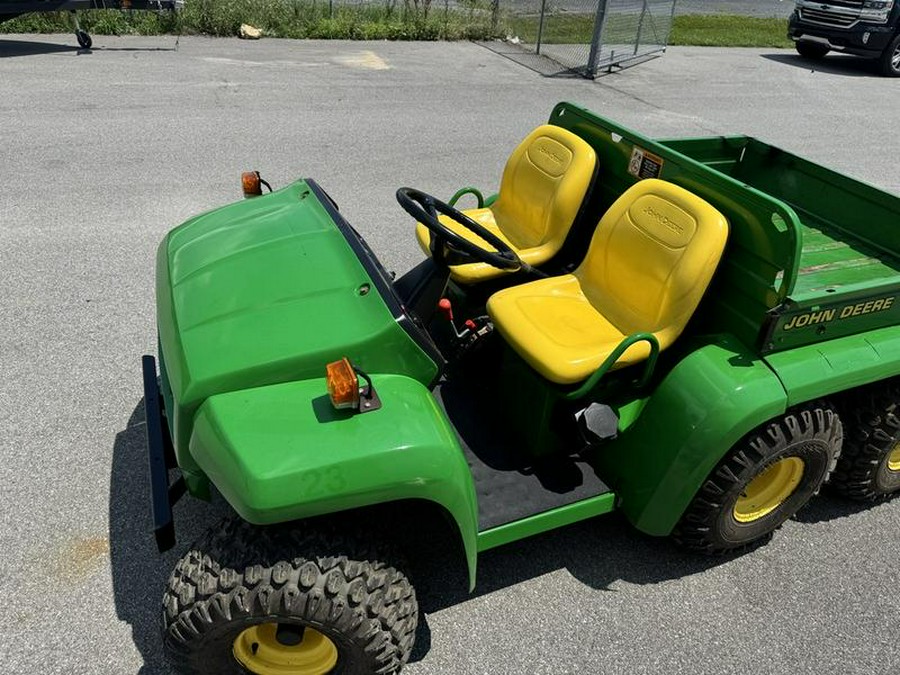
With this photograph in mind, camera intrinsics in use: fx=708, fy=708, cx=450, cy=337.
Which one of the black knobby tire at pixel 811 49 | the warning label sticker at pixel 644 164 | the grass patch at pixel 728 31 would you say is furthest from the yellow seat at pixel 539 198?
the grass patch at pixel 728 31

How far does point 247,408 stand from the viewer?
207 centimetres

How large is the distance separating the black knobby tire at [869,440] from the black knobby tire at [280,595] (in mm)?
Answer: 2021

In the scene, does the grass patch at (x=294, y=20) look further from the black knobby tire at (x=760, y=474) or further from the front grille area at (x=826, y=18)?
the black knobby tire at (x=760, y=474)

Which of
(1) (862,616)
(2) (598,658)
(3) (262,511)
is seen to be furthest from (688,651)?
(3) (262,511)

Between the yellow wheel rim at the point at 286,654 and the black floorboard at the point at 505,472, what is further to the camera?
the black floorboard at the point at 505,472

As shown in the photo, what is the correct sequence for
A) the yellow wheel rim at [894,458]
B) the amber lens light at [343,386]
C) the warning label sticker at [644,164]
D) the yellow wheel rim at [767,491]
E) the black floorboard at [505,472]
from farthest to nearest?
the warning label sticker at [644,164] → the yellow wheel rim at [894,458] → the yellow wheel rim at [767,491] → the black floorboard at [505,472] → the amber lens light at [343,386]

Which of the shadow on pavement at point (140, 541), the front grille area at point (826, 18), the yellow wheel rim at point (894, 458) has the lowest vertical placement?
the shadow on pavement at point (140, 541)

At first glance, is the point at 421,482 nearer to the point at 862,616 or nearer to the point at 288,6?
the point at 862,616

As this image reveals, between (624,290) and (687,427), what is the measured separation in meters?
0.75

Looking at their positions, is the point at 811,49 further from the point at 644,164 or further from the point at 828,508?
the point at 828,508

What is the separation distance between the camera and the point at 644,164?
3.19 m

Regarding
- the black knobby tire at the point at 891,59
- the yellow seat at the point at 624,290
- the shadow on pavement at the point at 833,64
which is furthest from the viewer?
the shadow on pavement at the point at 833,64

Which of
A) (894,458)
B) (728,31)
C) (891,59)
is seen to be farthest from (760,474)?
(728,31)

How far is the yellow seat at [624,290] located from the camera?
8.80 ft
